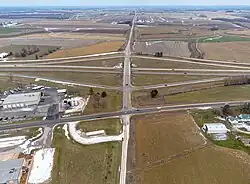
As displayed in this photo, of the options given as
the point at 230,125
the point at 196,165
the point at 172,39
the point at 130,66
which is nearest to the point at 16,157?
the point at 196,165

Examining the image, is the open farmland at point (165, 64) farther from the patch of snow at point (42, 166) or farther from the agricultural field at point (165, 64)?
the patch of snow at point (42, 166)

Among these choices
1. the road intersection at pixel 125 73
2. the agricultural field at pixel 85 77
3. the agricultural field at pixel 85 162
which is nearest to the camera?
the agricultural field at pixel 85 162

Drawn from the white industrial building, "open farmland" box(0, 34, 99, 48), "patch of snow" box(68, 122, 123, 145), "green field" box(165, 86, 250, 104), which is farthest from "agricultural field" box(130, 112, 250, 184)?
"open farmland" box(0, 34, 99, 48)

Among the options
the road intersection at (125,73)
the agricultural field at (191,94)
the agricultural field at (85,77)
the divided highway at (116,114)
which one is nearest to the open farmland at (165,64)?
the road intersection at (125,73)

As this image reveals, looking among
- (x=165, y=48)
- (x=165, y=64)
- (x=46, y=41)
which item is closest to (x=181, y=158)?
(x=165, y=64)

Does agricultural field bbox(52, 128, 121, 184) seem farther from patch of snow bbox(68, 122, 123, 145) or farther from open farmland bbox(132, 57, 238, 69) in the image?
open farmland bbox(132, 57, 238, 69)
